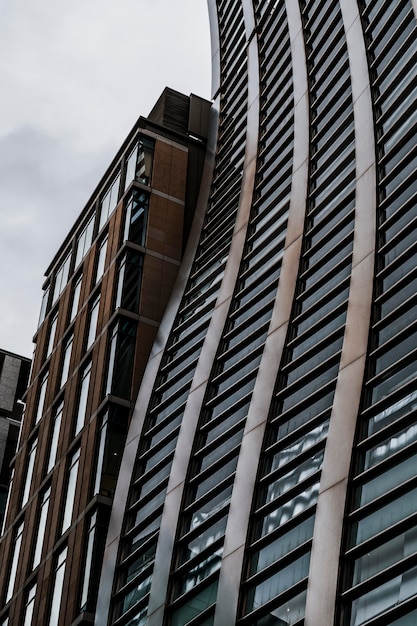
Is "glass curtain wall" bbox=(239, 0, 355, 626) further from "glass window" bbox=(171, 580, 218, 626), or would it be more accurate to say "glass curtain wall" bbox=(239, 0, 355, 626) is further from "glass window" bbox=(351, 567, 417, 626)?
"glass window" bbox=(171, 580, 218, 626)

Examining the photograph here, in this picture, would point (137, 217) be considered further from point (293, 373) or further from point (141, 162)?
point (293, 373)

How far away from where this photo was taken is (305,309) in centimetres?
3828

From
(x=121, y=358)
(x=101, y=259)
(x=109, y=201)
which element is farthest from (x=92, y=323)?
(x=109, y=201)

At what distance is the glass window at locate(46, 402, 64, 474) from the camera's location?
49.0 m

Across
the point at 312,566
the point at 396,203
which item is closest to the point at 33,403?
the point at 396,203

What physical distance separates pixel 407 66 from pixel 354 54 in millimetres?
5020

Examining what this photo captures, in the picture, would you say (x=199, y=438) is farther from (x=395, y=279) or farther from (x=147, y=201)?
(x=147, y=201)

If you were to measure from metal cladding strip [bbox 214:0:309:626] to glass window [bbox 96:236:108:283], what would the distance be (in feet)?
35.7

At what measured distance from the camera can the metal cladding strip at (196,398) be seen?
3662cm

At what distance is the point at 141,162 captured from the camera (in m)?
52.4

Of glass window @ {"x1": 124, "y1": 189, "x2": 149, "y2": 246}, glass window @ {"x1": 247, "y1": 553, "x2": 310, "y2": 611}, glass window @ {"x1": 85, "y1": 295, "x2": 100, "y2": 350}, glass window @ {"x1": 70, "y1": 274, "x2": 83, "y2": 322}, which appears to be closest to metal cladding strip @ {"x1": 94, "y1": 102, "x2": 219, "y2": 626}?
glass window @ {"x1": 124, "y1": 189, "x2": 149, "y2": 246}

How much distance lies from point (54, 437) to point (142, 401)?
700 cm

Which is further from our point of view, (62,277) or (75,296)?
(62,277)

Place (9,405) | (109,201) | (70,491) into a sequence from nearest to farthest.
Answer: (70,491)
(109,201)
(9,405)
